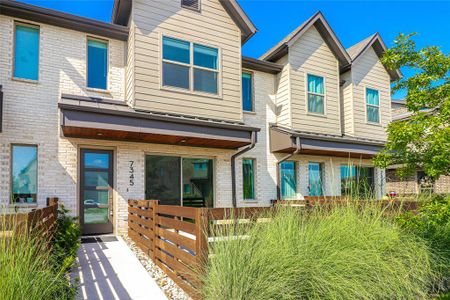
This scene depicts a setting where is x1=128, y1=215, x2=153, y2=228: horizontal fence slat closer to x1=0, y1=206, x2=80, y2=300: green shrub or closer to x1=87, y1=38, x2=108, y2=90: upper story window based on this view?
x1=0, y1=206, x2=80, y2=300: green shrub

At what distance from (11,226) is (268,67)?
30.7 feet

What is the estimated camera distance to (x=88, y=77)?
8.48 meters

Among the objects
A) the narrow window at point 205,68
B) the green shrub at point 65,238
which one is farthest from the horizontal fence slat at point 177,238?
the narrow window at point 205,68

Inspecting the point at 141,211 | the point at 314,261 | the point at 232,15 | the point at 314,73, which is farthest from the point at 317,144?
the point at 314,261

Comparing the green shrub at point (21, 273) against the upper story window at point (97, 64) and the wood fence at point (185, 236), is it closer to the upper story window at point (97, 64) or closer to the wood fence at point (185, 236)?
the wood fence at point (185, 236)

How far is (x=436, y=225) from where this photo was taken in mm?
4375

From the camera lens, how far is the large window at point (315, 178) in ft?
37.9

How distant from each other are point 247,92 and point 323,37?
12.3 feet

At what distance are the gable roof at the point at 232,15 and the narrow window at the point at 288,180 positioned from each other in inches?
172

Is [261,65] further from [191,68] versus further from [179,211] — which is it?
[179,211]

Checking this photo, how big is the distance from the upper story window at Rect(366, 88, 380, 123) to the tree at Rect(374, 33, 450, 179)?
8.47 meters

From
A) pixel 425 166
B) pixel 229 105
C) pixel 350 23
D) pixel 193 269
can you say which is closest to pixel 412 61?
pixel 425 166

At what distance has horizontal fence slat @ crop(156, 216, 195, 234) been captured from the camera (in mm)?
4098

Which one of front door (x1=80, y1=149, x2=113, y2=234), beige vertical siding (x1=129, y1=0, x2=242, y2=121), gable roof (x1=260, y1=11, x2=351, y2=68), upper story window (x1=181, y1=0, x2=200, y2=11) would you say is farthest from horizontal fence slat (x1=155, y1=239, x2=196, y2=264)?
gable roof (x1=260, y1=11, x2=351, y2=68)
